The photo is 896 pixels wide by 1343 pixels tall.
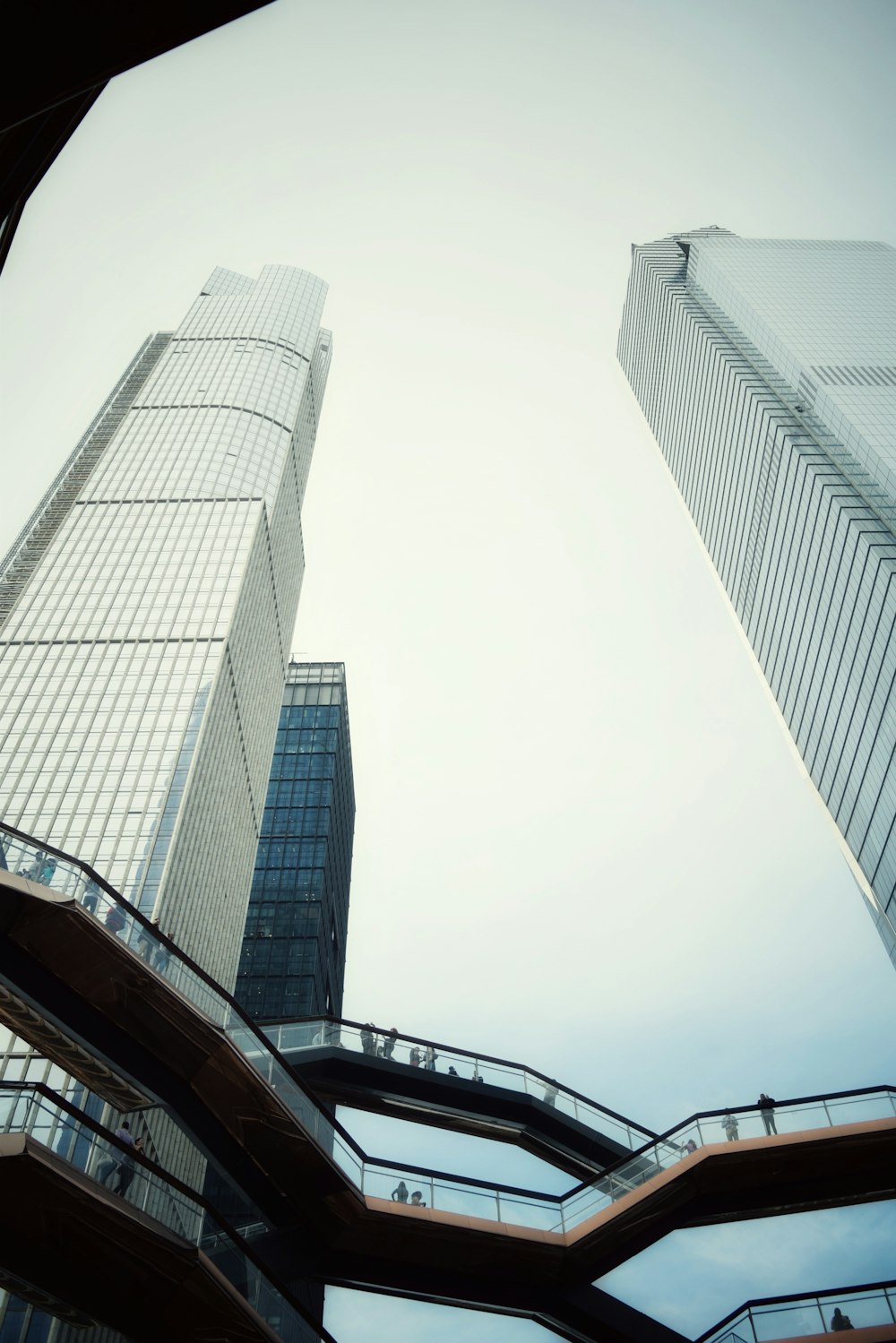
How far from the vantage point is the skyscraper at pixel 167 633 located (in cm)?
6512

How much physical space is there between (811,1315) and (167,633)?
6915 centimetres

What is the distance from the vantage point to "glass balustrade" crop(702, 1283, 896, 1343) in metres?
18.8

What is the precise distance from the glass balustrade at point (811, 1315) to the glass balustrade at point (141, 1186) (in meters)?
8.63

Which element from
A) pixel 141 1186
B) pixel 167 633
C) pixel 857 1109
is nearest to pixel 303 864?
pixel 167 633

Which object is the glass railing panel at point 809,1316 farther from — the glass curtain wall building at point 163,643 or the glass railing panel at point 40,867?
the glass curtain wall building at point 163,643

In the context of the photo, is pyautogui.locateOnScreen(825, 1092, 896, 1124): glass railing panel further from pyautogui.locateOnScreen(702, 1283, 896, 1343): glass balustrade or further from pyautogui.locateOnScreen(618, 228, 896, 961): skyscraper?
pyautogui.locateOnScreen(618, 228, 896, 961): skyscraper

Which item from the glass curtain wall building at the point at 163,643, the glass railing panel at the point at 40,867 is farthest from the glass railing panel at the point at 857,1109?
the glass curtain wall building at the point at 163,643

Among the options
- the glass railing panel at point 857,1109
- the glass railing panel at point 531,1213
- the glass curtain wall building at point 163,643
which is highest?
the glass curtain wall building at point 163,643

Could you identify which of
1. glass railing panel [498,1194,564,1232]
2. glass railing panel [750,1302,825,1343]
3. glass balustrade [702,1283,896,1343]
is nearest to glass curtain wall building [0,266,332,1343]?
glass railing panel [498,1194,564,1232]

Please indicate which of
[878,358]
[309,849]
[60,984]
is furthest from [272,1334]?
[309,849]

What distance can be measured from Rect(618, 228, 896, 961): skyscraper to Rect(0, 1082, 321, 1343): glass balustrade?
5922 cm

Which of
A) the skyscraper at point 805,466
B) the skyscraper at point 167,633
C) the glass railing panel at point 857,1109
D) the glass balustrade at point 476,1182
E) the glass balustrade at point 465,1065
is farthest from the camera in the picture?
the skyscraper at point 805,466

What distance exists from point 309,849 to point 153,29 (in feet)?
377

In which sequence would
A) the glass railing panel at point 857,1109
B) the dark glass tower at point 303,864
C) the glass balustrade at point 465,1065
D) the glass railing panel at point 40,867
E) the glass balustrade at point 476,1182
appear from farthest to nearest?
the dark glass tower at point 303,864 < the glass balustrade at point 465,1065 < the glass railing panel at point 857,1109 < the glass balustrade at point 476,1182 < the glass railing panel at point 40,867
